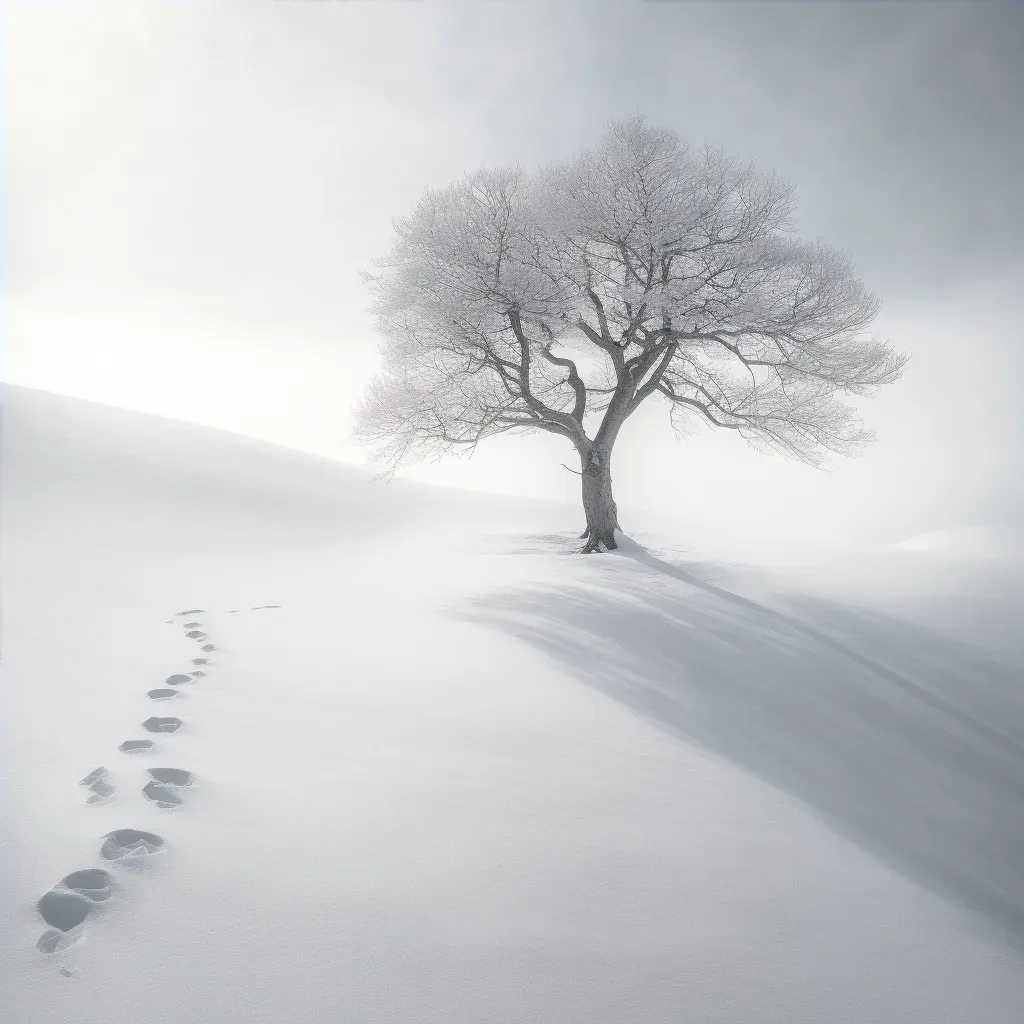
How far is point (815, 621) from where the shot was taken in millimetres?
6891

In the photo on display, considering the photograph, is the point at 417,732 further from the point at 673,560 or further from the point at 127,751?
the point at 673,560

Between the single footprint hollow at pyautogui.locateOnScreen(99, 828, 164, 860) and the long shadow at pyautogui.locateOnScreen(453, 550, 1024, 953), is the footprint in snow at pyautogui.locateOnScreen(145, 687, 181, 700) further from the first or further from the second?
the long shadow at pyautogui.locateOnScreen(453, 550, 1024, 953)

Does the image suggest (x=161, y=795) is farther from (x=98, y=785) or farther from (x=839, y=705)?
(x=839, y=705)

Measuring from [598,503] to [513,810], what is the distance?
7.82 meters

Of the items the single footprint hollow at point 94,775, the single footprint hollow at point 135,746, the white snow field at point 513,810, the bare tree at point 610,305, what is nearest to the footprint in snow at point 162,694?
the white snow field at point 513,810

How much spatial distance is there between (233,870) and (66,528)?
1042 centimetres

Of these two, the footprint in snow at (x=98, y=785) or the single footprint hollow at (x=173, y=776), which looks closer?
the footprint in snow at (x=98, y=785)

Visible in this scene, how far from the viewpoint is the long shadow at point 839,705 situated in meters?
3.50

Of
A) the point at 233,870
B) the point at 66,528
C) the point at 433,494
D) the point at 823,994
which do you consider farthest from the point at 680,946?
the point at 433,494

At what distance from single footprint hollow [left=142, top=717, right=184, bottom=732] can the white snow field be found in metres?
0.04

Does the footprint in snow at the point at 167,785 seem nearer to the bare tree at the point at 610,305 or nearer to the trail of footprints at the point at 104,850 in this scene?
the trail of footprints at the point at 104,850

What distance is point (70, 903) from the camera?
1.81 m

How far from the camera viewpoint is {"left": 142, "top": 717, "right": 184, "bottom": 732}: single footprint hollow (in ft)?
10.0

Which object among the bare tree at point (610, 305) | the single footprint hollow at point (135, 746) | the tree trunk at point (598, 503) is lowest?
the single footprint hollow at point (135, 746)
